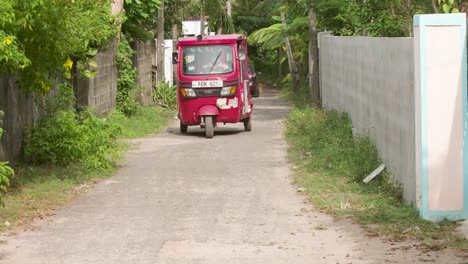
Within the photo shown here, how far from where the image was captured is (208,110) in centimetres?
2292

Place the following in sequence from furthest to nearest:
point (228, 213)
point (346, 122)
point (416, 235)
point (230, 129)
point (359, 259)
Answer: point (230, 129) < point (346, 122) < point (228, 213) < point (416, 235) < point (359, 259)

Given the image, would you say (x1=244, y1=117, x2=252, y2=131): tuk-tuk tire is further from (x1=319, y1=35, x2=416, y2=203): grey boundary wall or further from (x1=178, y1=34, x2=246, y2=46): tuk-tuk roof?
(x1=319, y1=35, x2=416, y2=203): grey boundary wall

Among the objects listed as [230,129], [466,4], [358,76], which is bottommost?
[230,129]

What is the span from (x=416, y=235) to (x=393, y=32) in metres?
11.2

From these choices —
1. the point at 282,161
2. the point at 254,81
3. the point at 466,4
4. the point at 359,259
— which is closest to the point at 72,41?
the point at 282,161

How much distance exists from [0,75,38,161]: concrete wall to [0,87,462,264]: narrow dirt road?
4.72ft

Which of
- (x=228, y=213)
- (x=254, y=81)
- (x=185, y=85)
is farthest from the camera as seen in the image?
(x=254, y=81)

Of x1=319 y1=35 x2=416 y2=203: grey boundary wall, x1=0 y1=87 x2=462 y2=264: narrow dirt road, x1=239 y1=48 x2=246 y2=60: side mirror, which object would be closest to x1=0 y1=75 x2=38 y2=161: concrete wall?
x1=0 y1=87 x2=462 y2=264: narrow dirt road

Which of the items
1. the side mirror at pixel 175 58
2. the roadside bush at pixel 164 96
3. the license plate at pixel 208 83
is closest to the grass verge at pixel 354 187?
the license plate at pixel 208 83

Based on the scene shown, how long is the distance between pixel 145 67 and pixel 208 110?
8.34 m

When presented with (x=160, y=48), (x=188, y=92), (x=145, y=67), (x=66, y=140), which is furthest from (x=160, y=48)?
(x=66, y=140)

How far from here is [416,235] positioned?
32.7 ft

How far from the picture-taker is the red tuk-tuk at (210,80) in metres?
23.0

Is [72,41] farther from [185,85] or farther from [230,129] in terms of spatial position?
[230,129]
